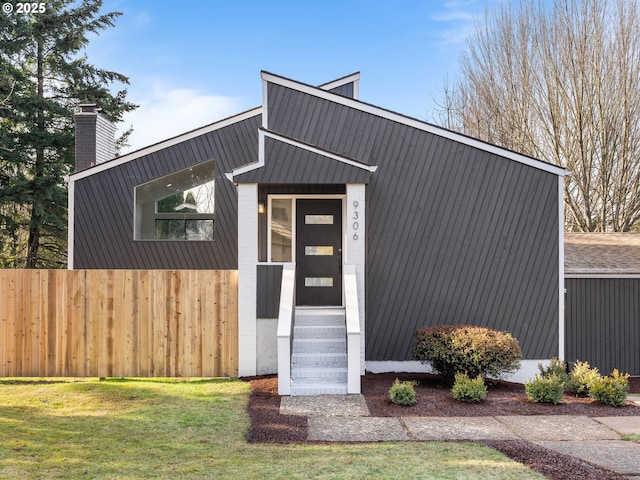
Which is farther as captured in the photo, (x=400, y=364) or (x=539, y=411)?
(x=400, y=364)

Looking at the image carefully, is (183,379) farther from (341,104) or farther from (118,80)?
(118,80)

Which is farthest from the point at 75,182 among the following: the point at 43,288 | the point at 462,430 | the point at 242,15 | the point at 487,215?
the point at 462,430

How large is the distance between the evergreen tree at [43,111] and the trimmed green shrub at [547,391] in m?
17.4

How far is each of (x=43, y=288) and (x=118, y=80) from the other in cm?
1620

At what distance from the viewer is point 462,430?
670cm

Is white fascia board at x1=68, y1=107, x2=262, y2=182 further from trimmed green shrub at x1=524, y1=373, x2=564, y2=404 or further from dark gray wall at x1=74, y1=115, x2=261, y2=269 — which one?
trimmed green shrub at x1=524, y1=373, x2=564, y2=404

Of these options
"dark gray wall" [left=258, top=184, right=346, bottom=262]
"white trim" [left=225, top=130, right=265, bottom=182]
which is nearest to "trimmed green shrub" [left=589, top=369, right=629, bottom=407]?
"dark gray wall" [left=258, top=184, right=346, bottom=262]

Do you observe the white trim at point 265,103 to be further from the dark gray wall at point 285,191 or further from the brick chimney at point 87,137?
the brick chimney at point 87,137

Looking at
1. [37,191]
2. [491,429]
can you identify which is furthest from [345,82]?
[37,191]

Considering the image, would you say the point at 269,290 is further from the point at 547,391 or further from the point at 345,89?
the point at 345,89

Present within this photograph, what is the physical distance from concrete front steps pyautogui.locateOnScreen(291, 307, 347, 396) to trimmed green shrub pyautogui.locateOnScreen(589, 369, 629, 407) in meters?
3.58

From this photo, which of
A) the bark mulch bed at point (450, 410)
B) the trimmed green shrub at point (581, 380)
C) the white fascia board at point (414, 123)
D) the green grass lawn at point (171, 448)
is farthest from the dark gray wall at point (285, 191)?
the trimmed green shrub at point (581, 380)

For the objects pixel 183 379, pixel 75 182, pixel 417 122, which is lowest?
pixel 183 379

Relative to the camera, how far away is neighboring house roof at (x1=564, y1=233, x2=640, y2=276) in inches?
491
